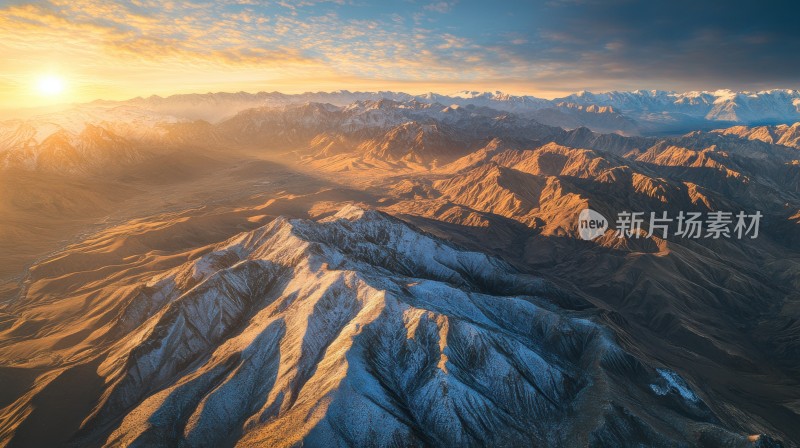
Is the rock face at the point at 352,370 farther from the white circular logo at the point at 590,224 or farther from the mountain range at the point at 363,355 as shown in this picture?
the white circular logo at the point at 590,224

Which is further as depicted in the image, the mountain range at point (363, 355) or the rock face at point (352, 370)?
the mountain range at point (363, 355)

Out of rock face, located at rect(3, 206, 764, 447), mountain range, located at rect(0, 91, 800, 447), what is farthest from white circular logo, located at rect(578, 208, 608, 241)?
rock face, located at rect(3, 206, 764, 447)

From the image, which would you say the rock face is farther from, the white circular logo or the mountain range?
the white circular logo

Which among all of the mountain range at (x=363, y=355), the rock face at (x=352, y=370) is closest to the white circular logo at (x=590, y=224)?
the mountain range at (x=363, y=355)

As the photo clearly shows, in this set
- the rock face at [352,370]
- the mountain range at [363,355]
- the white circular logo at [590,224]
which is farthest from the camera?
the white circular logo at [590,224]

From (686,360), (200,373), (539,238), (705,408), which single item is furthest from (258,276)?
(539,238)

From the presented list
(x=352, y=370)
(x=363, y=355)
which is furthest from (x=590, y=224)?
(x=352, y=370)

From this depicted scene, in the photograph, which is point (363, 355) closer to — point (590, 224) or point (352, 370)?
point (352, 370)

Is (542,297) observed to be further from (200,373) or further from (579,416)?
(200,373)
